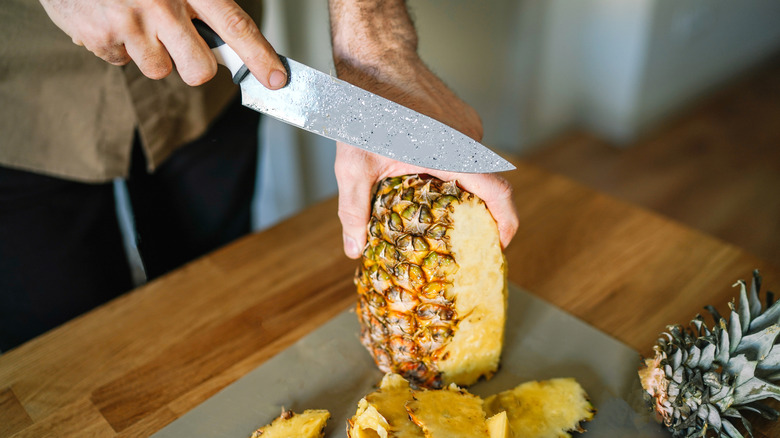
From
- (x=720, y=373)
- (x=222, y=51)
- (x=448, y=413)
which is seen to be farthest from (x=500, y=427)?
(x=222, y=51)

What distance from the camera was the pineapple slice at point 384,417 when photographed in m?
0.72

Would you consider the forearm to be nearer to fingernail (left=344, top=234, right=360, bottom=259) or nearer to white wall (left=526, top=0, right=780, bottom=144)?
fingernail (left=344, top=234, right=360, bottom=259)

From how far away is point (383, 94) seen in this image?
897 millimetres

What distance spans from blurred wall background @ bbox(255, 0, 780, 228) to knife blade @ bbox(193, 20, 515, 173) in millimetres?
1301

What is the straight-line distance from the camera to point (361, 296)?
85cm

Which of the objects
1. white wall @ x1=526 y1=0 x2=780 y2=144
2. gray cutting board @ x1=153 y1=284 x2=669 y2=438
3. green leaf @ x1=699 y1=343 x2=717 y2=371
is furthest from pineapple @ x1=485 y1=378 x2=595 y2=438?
white wall @ x1=526 y1=0 x2=780 y2=144

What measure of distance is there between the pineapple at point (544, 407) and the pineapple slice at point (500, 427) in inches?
2.4

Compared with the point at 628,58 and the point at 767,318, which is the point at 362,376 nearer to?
the point at 767,318

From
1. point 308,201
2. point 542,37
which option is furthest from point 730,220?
point 308,201

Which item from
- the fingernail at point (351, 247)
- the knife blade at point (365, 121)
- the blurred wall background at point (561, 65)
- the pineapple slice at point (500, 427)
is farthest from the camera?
the blurred wall background at point (561, 65)

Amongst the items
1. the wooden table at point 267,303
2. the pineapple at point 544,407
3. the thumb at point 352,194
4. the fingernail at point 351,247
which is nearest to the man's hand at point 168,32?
the thumb at point 352,194

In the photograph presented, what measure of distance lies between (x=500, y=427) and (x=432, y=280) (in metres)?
0.20

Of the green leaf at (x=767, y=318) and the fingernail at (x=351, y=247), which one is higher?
the green leaf at (x=767, y=318)

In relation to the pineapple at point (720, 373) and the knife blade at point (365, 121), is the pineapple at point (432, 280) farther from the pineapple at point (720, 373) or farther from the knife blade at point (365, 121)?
the pineapple at point (720, 373)
